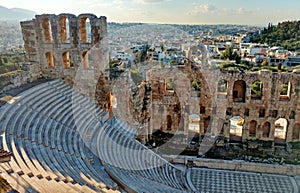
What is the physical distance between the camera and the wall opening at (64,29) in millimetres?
15459

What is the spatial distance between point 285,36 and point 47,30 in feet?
194

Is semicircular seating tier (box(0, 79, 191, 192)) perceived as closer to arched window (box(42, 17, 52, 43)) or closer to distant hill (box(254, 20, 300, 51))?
arched window (box(42, 17, 52, 43))

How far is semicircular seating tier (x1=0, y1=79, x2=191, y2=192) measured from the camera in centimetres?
723

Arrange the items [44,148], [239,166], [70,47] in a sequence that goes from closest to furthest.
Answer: [44,148] < [239,166] < [70,47]

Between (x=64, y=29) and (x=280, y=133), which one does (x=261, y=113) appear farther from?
(x=64, y=29)

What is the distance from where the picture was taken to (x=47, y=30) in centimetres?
1591

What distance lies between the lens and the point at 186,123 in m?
17.2

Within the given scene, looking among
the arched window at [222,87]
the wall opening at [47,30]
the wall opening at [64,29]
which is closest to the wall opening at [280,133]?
the arched window at [222,87]

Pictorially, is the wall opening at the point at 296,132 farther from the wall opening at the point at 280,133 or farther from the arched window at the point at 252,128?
the arched window at the point at 252,128

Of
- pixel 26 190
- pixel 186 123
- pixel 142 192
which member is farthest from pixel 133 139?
pixel 26 190

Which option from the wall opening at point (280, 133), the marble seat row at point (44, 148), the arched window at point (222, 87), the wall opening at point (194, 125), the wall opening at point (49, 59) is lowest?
the wall opening at point (280, 133)

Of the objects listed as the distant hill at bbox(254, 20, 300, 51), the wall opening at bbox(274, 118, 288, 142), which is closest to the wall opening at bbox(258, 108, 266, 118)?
the wall opening at bbox(274, 118, 288, 142)

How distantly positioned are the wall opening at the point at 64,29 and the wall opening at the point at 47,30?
717mm

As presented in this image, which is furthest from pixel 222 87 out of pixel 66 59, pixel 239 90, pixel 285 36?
pixel 285 36
